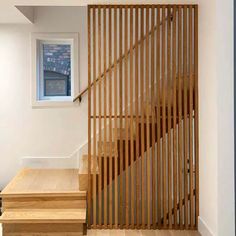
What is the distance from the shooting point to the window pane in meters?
6.46

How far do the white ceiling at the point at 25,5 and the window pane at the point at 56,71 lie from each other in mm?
666

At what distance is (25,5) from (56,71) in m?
1.93

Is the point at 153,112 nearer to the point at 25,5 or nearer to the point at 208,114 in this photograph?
the point at 208,114

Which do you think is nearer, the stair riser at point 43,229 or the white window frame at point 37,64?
the stair riser at point 43,229

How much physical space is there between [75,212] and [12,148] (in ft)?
6.54

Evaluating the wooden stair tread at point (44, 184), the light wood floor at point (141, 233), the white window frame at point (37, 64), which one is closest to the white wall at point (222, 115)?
the light wood floor at point (141, 233)

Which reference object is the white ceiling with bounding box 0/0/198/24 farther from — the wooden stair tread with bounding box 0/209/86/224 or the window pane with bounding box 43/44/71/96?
the wooden stair tread with bounding box 0/209/86/224

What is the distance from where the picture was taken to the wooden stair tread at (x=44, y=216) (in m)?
4.32

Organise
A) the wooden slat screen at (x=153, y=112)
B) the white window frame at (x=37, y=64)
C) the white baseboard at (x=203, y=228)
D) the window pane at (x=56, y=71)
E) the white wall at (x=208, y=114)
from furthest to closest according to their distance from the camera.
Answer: the window pane at (x=56, y=71)
the white window frame at (x=37, y=64)
the wooden slat screen at (x=153, y=112)
the white baseboard at (x=203, y=228)
the white wall at (x=208, y=114)

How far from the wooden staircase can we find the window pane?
1.80m

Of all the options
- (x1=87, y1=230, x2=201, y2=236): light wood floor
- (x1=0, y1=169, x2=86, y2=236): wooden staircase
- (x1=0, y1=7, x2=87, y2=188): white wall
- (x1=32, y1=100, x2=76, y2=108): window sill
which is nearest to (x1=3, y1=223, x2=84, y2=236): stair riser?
(x1=0, y1=169, x2=86, y2=236): wooden staircase

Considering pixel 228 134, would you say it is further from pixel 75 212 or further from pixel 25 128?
pixel 25 128

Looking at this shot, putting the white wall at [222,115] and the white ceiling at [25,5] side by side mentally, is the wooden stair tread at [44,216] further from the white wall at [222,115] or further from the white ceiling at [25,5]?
the white ceiling at [25,5]

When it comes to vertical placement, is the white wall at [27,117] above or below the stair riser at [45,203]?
above
